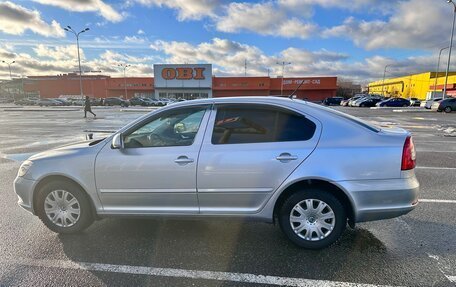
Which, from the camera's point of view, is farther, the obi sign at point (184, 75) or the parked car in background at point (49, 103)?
the obi sign at point (184, 75)

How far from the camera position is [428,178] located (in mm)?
6141

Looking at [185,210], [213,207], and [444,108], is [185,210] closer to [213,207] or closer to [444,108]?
[213,207]

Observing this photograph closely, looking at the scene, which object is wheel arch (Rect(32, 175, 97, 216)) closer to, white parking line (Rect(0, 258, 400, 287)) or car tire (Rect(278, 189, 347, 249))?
white parking line (Rect(0, 258, 400, 287))

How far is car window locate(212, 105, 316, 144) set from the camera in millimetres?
3273

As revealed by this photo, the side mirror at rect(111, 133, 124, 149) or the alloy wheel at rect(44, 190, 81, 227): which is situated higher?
the side mirror at rect(111, 133, 124, 149)

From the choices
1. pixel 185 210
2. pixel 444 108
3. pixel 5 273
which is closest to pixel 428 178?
pixel 185 210

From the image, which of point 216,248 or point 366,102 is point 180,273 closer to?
point 216,248

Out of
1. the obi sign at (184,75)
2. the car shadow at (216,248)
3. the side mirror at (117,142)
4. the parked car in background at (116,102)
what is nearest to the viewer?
the car shadow at (216,248)

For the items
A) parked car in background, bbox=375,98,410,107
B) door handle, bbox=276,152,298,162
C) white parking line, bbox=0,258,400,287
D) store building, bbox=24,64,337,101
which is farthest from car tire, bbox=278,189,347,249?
store building, bbox=24,64,337,101

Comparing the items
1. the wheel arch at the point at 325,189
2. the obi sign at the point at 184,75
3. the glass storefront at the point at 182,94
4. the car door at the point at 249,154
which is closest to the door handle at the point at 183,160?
the car door at the point at 249,154

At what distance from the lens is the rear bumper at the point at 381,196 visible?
3.15 m

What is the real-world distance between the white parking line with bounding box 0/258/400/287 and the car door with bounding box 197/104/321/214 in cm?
68

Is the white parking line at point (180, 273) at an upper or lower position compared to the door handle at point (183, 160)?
lower

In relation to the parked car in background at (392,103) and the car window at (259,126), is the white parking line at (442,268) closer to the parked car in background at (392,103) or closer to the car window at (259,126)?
the car window at (259,126)
